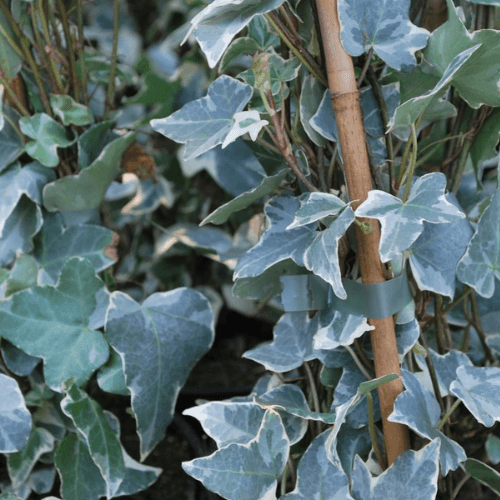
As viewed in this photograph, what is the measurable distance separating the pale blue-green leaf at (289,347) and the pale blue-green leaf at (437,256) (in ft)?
0.38

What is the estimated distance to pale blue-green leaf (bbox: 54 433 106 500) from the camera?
2.18 feet

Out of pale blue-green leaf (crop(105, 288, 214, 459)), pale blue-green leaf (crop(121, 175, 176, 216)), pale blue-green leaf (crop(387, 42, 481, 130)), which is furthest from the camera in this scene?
pale blue-green leaf (crop(121, 175, 176, 216))

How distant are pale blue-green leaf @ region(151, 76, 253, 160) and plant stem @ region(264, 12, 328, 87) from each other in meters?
0.05

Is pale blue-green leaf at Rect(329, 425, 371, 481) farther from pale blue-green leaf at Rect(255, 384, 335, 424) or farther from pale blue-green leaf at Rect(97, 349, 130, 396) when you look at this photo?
pale blue-green leaf at Rect(97, 349, 130, 396)

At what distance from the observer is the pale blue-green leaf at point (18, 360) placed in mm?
684

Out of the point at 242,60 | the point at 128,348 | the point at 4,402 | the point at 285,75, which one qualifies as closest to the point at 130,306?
the point at 128,348

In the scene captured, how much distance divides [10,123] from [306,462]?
1.57 feet

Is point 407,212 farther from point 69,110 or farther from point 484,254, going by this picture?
point 69,110

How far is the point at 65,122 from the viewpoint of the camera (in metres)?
0.65

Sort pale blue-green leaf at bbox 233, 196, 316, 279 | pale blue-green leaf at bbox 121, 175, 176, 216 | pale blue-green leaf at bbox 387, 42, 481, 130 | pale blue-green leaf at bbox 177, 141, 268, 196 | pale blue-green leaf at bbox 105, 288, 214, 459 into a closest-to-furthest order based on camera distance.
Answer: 1. pale blue-green leaf at bbox 387, 42, 481, 130
2. pale blue-green leaf at bbox 233, 196, 316, 279
3. pale blue-green leaf at bbox 105, 288, 214, 459
4. pale blue-green leaf at bbox 177, 141, 268, 196
5. pale blue-green leaf at bbox 121, 175, 176, 216

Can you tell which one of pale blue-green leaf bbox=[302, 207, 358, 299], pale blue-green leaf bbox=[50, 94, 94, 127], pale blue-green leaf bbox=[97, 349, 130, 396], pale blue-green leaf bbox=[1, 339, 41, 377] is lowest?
pale blue-green leaf bbox=[97, 349, 130, 396]

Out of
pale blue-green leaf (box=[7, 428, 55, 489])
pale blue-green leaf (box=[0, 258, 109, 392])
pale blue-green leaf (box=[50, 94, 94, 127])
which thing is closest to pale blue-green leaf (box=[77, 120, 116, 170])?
pale blue-green leaf (box=[50, 94, 94, 127])

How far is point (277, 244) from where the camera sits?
527 millimetres

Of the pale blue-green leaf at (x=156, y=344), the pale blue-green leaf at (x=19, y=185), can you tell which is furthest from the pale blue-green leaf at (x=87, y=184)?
the pale blue-green leaf at (x=156, y=344)
